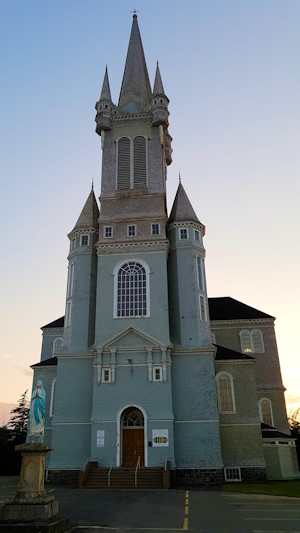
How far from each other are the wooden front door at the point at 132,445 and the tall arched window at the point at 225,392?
23.3ft

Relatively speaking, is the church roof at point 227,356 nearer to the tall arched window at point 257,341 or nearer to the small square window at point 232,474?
the small square window at point 232,474

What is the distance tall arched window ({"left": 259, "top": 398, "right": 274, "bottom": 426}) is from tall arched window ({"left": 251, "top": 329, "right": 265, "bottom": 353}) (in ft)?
16.2

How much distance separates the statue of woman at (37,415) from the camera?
13758mm

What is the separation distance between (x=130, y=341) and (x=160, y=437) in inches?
274

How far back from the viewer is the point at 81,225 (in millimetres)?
36469

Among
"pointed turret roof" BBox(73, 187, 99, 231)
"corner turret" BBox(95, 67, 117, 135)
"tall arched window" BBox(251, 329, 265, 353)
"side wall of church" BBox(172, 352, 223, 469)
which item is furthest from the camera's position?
"tall arched window" BBox(251, 329, 265, 353)

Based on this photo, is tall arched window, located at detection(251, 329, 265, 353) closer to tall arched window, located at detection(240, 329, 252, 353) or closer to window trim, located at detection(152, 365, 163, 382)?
tall arched window, located at detection(240, 329, 252, 353)

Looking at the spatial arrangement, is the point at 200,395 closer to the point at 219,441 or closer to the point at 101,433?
the point at 219,441

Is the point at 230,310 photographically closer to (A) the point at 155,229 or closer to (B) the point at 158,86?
(A) the point at 155,229

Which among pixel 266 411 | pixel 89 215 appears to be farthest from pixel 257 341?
pixel 89 215

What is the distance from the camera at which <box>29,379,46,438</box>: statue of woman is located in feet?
45.1

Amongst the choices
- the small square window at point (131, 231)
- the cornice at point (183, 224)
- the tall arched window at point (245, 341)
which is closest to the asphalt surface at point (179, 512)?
the small square window at point (131, 231)

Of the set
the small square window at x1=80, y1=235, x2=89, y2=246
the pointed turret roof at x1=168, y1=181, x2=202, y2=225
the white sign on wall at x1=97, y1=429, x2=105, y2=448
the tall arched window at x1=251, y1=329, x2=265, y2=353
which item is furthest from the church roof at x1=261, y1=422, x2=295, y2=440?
the small square window at x1=80, y1=235, x2=89, y2=246

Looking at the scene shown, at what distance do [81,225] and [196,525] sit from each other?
2728cm
